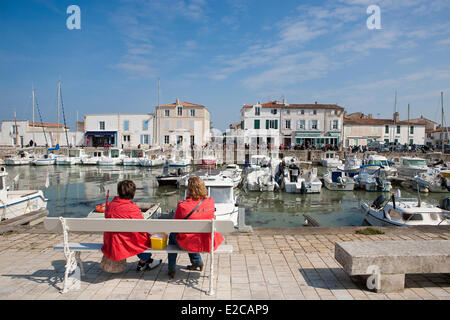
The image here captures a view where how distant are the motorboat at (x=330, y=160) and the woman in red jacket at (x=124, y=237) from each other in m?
38.0

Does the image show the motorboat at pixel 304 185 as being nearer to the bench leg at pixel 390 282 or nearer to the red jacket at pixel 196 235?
the bench leg at pixel 390 282

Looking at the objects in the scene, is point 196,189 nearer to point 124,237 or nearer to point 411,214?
point 124,237

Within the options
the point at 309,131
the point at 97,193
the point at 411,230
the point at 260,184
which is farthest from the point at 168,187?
the point at 309,131

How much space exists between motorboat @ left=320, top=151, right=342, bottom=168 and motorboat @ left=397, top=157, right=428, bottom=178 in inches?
395

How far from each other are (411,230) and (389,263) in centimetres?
459

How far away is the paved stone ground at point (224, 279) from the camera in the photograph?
3.78 metres

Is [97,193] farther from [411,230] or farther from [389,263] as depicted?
[389,263]

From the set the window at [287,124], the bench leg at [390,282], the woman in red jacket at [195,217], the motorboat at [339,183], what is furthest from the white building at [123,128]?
the bench leg at [390,282]

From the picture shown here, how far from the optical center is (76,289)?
3.92 meters

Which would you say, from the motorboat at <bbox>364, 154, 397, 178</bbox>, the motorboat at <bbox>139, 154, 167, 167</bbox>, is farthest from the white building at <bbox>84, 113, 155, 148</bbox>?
the motorboat at <bbox>364, 154, 397, 178</bbox>

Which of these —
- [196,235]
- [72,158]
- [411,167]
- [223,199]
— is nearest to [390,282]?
[196,235]

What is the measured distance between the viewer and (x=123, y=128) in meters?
55.7

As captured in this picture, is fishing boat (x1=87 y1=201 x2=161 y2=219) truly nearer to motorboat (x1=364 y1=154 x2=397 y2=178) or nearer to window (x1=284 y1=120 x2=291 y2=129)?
motorboat (x1=364 y1=154 x2=397 y2=178)

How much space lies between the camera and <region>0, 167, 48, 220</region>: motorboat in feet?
38.2
